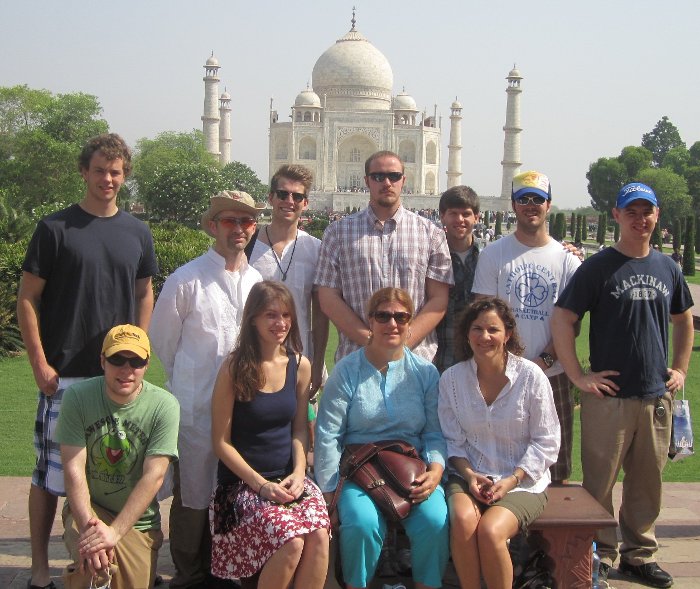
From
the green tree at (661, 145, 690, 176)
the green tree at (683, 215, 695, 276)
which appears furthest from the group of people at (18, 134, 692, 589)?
the green tree at (661, 145, 690, 176)

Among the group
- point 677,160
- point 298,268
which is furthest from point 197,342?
point 677,160

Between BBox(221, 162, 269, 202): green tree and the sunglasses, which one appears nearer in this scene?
the sunglasses

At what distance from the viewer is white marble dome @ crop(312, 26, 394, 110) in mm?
51031

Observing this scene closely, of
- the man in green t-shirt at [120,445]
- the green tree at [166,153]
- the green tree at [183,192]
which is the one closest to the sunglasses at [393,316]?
the man in green t-shirt at [120,445]

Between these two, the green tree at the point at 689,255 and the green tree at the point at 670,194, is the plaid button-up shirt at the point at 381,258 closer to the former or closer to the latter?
the green tree at the point at 689,255

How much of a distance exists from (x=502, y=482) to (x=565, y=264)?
103 centimetres

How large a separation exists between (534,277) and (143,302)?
1.56 metres

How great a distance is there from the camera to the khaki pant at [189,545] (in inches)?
119

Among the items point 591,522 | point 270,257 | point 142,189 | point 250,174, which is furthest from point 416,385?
point 250,174

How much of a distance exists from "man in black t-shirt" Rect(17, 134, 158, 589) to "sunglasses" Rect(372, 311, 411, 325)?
93 centimetres

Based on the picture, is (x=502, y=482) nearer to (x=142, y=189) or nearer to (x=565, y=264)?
(x=565, y=264)

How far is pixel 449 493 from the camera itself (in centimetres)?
291

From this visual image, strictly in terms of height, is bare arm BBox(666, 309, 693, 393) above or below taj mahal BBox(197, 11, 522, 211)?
below

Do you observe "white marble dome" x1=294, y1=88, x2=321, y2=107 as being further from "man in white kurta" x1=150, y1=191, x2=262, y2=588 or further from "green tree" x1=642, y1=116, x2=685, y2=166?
"man in white kurta" x1=150, y1=191, x2=262, y2=588
